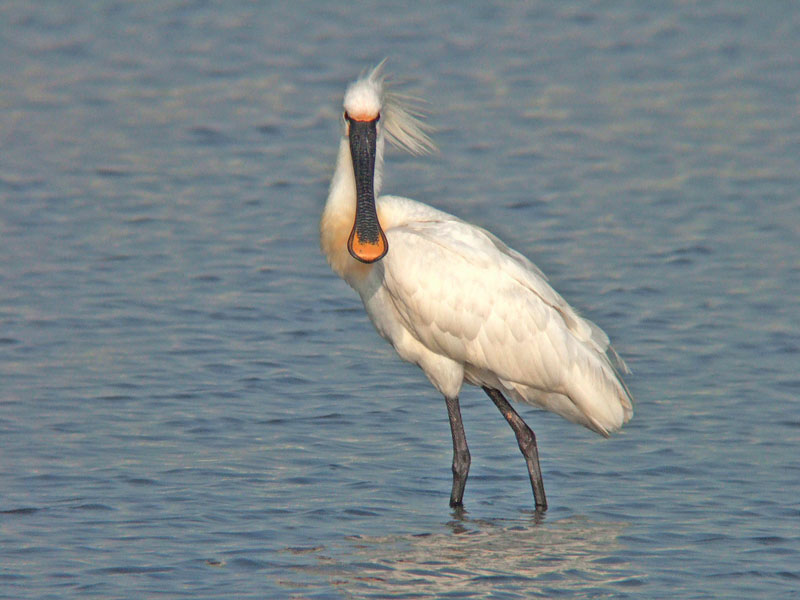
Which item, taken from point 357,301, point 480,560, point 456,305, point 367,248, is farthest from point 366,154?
point 357,301

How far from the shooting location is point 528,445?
9922mm

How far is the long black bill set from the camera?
941 cm

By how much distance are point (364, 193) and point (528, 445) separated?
1797mm

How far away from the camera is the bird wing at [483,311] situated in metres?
9.46

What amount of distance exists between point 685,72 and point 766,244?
5516mm

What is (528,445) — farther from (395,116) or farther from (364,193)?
(395,116)

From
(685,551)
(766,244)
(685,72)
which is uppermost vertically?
(685,72)

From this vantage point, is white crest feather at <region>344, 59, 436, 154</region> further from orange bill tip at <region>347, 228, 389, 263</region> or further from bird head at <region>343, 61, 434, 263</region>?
orange bill tip at <region>347, 228, 389, 263</region>

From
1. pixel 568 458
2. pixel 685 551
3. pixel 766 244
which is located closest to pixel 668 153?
pixel 766 244

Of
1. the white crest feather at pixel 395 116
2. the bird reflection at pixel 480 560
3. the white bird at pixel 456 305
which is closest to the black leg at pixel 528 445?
the white bird at pixel 456 305

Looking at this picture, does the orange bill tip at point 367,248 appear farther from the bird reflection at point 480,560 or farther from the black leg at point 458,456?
the bird reflection at point 480,560

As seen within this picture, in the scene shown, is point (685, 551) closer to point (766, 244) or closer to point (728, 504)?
point (728, 504)

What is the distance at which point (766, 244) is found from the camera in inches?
559

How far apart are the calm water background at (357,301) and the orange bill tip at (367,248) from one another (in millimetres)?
1433
